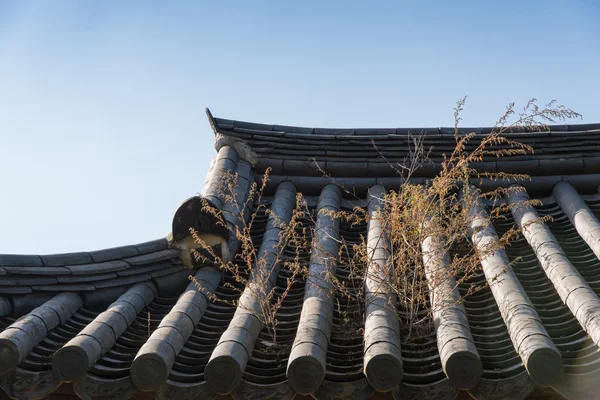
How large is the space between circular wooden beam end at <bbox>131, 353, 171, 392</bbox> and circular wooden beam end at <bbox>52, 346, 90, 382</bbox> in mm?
321

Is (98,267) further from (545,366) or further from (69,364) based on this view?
(545,366)

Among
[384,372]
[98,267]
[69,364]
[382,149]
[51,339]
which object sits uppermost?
[382,149]

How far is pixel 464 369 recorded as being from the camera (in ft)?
14.8

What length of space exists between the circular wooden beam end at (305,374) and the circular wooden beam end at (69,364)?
1207 mm

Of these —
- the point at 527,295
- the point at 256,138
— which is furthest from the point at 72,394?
the point at 256,138

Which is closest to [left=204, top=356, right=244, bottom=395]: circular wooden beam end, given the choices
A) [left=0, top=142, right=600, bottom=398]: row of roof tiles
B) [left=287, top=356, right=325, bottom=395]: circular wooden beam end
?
[left=0, top=142, right=600, bottom=398]: row of roof tiles

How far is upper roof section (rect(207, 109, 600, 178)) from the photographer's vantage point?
8133mm

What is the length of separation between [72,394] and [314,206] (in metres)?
3.40

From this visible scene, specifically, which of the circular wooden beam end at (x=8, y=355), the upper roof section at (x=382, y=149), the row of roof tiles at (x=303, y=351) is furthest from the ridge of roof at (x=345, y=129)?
the circular wooden beam end at (x=8, y=355)

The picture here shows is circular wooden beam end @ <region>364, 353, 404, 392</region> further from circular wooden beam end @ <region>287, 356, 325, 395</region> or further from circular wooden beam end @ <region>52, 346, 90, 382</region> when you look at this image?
circular wooden beam end @ <region>52, 346, 90, 382</region>

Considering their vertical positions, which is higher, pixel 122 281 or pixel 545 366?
pixel 122 281

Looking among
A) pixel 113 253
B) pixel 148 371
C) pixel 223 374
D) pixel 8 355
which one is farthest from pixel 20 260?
pixel 223 374

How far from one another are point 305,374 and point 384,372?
0.43 m

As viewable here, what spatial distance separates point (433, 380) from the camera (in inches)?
185
